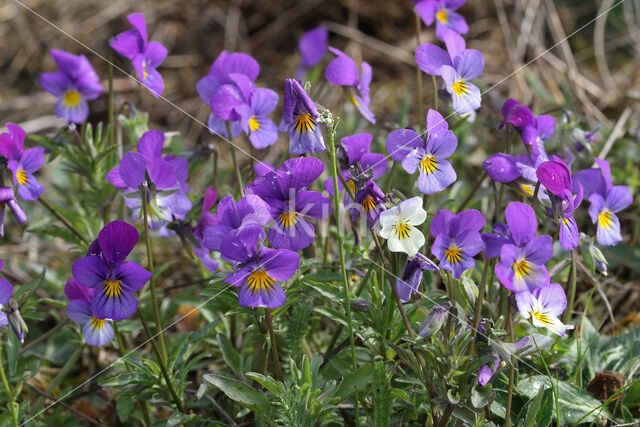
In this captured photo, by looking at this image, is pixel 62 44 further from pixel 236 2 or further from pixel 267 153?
pixel 267 153

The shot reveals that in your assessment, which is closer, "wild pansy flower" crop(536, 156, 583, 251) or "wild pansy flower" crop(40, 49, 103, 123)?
"wild pansy flower" crop(536, 156, 583, 251)

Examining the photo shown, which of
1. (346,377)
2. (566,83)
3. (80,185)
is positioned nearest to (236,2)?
(566,83)

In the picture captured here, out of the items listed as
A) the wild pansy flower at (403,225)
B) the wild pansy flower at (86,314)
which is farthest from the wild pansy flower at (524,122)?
the wild pansy flower at (86,314)

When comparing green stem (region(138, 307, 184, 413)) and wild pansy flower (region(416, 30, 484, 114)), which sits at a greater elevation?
wild pansy flower (region(416, 30, 484, 114))

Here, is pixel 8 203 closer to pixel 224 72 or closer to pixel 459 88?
pixel 224 72

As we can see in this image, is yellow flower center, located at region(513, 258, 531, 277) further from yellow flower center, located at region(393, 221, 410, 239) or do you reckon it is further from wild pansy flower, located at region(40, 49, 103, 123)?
wild pansy flower, located at region(40, 49, 103, 123)

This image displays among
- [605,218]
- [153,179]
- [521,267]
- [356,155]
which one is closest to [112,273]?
[153,179]

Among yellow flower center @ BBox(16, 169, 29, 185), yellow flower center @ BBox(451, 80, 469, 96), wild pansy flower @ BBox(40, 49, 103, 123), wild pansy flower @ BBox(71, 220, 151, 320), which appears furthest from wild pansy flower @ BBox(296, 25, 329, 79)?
wild pansy flower @ BBox(71, 220, 151, 320)
